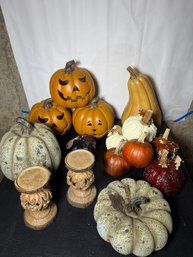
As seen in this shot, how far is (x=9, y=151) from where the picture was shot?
763 millimetres

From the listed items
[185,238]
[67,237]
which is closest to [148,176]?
[185,238]

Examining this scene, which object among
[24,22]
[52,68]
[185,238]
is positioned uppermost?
[24,22]

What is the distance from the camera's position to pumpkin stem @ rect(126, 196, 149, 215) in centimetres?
62

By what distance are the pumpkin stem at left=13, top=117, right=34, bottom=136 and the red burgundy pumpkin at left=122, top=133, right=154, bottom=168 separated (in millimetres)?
361

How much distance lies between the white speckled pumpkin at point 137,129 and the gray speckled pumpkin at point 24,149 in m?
0.31

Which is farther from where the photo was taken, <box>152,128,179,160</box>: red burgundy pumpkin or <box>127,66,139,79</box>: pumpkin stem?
<box>127,66,139,79</box>: pumpkin stem

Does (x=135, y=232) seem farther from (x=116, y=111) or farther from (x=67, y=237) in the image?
(x=116, y=111)

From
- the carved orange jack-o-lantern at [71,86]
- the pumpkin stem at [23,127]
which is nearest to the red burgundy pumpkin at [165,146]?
the carved orange jack-o-lantern at [71,86]

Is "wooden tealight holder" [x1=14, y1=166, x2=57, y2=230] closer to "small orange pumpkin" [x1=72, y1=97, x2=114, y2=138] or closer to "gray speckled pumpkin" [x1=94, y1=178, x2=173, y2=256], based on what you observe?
"gray speckled pumpkin" [x1=94, y1=178, x2=173, y2=256]

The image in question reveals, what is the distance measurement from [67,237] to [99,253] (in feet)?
0.36

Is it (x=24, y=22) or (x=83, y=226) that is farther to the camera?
(x=24, y=22)

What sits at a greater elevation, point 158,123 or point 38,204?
point 38,204

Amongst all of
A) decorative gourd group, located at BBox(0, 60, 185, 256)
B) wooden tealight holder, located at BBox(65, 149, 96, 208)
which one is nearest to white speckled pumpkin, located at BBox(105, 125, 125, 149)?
decorative gourd group, located at BBox(0, 60, 185, 256)

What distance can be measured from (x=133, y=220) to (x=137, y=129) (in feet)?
1.20
